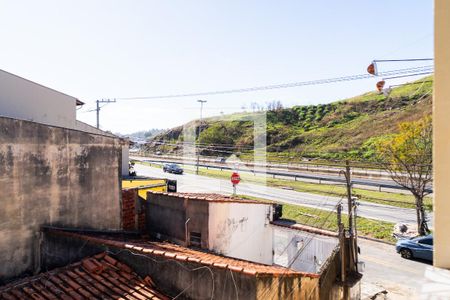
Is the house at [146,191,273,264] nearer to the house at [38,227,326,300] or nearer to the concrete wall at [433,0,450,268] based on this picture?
the house at [38,227,326,300]

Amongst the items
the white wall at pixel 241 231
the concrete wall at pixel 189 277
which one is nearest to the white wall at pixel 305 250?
the white wall at pixel 241 231

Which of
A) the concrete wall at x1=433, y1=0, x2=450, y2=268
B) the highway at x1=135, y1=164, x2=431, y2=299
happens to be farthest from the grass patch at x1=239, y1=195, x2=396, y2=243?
the concrete wall at x1=433, y1=0, x2=450, y2=268

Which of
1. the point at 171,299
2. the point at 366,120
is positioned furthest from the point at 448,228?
the point at 366,120

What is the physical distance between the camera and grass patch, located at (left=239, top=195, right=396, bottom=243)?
21.7 meters

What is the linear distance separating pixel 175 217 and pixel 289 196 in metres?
21.0

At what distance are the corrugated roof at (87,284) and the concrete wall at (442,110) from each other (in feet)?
19.3

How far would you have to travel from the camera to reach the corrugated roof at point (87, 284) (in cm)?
745

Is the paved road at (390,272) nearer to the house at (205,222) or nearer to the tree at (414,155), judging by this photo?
the tree at (414,155)

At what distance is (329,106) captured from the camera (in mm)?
77750

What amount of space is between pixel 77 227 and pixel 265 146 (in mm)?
59647

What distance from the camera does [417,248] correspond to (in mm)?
17484

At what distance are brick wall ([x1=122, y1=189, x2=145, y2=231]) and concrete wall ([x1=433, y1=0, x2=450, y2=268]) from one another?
10.1 m

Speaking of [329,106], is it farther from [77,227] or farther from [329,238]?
[77,227]

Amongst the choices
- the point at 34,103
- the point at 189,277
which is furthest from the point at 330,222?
the point at 34,103
